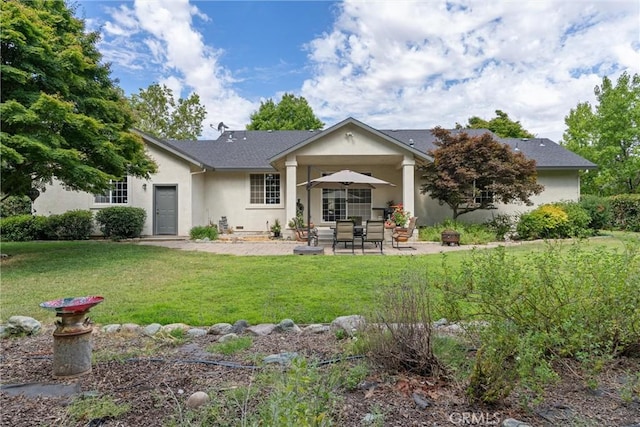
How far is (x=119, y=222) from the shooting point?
14.0m

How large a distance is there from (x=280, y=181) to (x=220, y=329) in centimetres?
1300

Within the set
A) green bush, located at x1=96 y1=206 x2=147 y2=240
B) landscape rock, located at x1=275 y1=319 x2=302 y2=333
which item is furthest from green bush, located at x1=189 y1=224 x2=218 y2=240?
landscape rock, located at x1=275 y1=319 x2=302 y2=333

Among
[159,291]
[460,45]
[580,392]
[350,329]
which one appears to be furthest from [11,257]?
[460,45]

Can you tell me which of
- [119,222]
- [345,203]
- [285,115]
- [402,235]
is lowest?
[402,235]

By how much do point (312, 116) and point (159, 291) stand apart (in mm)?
35289

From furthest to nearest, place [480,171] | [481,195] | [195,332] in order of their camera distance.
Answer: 1. [481,195]
2. [480,171]
3. [195,332]

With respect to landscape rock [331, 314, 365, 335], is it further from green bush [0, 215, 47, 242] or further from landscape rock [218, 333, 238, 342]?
green bush [0, 215, 47, 242]

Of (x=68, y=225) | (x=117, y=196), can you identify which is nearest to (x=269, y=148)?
(x=117, y=196)

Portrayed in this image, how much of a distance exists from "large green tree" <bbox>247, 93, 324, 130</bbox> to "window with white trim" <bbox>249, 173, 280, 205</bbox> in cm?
2105

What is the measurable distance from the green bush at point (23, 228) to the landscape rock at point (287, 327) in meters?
14.3

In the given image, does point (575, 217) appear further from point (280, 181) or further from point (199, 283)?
point (199, 283)

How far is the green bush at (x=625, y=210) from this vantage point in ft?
51.2

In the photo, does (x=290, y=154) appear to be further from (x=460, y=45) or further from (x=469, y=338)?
(x=469, y=338)

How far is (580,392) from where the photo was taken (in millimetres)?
2594
